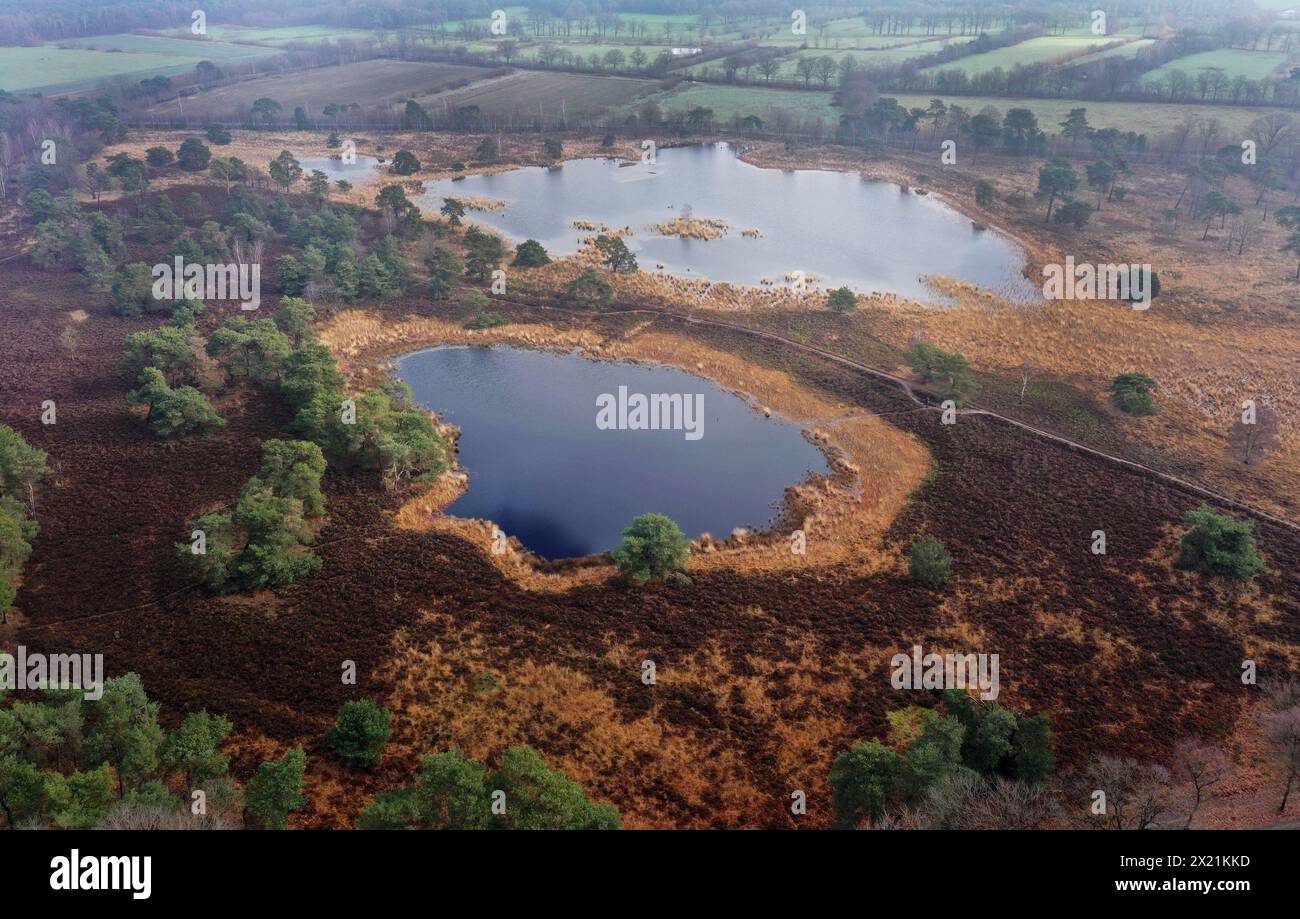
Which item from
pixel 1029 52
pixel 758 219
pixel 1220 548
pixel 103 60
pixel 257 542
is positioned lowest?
pixel 1220 548

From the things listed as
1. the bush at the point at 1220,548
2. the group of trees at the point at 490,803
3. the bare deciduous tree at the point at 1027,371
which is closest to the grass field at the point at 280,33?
the bare deciduous tree at the point at 1027,371

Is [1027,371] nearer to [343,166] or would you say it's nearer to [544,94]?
[343,166]

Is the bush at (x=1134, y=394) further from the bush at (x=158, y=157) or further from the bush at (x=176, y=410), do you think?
the bush at (x=158, y=157)

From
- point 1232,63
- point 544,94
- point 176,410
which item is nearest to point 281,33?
point 544,94

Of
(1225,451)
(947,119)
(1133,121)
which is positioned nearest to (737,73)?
(947,119)

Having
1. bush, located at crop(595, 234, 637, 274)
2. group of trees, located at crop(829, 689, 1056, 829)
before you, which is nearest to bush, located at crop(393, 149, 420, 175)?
bush, located at crop(595, 234, 637, 274)

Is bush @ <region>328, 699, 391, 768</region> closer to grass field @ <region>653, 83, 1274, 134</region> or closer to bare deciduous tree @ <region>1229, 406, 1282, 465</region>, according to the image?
bare deciduous tree @ <region>1229, 406, 1282, 465</region>
